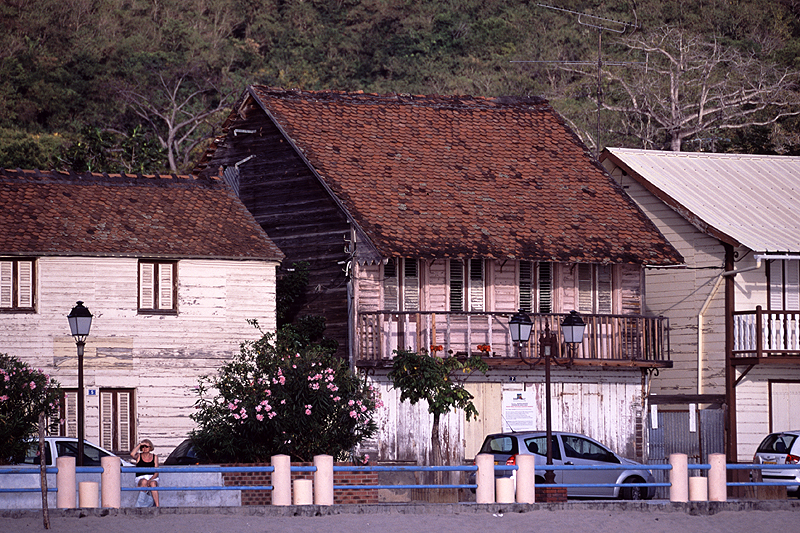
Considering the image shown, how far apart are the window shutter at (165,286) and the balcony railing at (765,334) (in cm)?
1220

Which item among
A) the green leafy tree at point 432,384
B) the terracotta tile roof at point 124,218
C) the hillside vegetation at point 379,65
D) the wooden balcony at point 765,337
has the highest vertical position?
the hillside vegetation at point 379,65

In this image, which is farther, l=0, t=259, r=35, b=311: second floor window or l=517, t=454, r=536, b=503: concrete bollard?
l=0, t=259, r=35, b=311: second floor window

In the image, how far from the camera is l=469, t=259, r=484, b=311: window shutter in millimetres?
31016

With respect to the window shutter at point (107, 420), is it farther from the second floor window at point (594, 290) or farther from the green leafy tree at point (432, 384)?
the second floor window at point (594, 290)

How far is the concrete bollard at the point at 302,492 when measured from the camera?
64.6ft

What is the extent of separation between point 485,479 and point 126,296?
11.4 meters

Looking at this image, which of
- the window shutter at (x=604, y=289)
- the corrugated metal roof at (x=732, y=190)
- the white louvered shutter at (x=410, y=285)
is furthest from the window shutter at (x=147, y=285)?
the corrugated metal roof at (x=732, y=190)

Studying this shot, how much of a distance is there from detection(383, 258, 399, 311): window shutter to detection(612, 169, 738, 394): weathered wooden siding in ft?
21.8

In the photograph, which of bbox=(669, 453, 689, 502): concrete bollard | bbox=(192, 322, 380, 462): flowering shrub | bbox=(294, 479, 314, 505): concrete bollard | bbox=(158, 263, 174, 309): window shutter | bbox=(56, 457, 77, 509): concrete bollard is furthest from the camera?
bbox=(158, 263, 174, 309): window shutter

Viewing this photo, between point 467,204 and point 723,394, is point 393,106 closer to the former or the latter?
point 467,204

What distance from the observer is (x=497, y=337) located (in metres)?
30.4

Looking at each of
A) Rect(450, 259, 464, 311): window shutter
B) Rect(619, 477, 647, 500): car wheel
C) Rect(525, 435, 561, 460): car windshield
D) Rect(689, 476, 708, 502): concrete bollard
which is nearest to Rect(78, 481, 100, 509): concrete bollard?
Rect(525, 435, 561, 460): car windshield

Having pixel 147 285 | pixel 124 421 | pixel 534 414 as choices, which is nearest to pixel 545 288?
pixel 534 414

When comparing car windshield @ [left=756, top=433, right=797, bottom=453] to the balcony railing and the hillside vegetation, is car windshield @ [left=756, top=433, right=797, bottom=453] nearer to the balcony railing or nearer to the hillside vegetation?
the balcony railing
